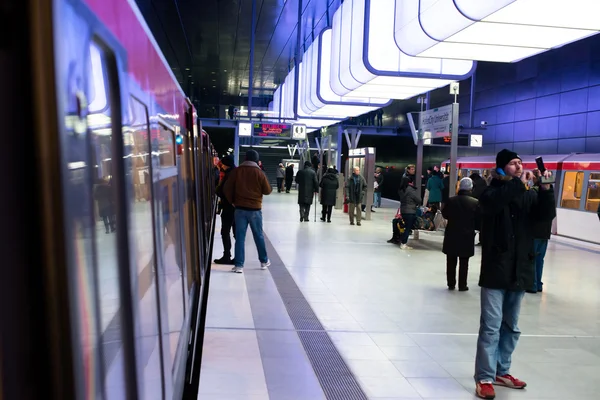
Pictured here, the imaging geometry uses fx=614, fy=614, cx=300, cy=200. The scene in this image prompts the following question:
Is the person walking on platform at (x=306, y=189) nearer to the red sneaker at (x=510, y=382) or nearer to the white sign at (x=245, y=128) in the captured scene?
the white sign at (x=245, y=128)

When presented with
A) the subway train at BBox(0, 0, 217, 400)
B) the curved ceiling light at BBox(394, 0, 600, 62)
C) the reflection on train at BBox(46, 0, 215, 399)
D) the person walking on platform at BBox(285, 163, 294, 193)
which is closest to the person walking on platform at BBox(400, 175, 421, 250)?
the curved ceiling light at BBox(394, 0, 600, 62)

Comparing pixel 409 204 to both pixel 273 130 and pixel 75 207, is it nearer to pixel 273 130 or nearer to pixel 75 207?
pixel 75 207

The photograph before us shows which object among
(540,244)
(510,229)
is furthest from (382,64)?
(510,229)

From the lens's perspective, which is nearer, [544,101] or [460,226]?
[460,226]

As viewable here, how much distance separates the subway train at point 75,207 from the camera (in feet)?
3.16

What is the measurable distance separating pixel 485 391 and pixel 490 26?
508 cm

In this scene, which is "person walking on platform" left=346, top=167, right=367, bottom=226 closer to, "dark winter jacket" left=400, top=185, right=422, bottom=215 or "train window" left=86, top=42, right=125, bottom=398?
"dark winter jacket" left=400, top=185, right=422, bottom=215

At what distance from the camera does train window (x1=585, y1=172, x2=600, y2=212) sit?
51.7 feet

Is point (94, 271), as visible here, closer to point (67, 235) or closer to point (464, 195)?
point (67, 235)

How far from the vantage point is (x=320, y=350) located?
5633mm

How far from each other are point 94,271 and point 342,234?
14.2m

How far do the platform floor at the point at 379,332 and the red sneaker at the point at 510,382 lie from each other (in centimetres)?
5

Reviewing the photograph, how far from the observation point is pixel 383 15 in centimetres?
1289

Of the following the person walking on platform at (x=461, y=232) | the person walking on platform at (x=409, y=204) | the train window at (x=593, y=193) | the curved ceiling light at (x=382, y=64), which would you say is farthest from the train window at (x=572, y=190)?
the person walking on platform at (x=461, y=232)
